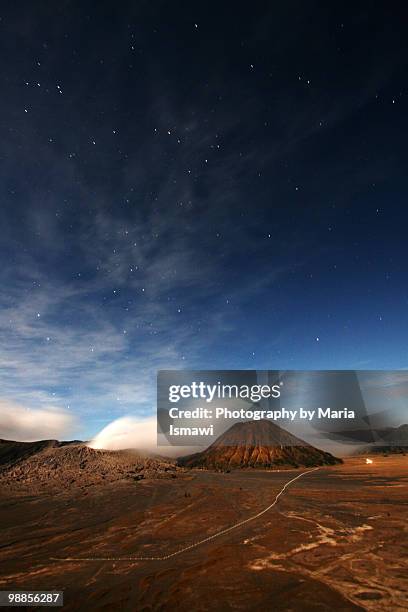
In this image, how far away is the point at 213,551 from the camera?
12492mm

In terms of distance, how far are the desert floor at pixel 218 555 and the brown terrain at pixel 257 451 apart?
55.2 m

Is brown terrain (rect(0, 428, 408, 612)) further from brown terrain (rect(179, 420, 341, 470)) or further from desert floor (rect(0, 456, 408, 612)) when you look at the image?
brown terrain (rect(179, 420, 341, 470))

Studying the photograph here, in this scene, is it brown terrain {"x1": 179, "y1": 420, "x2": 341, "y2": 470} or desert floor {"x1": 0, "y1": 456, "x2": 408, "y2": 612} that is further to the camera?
brown terrain {"x1": 179, "y1": 420, "x2": 341, "y2": 470}

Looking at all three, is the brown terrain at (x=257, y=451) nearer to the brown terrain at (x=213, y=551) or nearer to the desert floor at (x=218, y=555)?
the brown terrain at (x=213, y=551)

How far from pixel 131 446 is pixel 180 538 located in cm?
5572

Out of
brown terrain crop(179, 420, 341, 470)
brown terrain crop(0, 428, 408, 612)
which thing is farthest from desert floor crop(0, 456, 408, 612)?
brown terrain crop(179, 420, 341, 470)

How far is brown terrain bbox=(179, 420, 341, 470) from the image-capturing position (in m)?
74.5

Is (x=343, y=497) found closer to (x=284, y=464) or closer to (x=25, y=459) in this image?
(x=25, y=459)

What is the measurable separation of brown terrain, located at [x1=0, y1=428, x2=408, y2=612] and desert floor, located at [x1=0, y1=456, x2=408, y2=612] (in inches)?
1.5

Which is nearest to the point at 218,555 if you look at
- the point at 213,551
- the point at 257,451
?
the point at 213,551

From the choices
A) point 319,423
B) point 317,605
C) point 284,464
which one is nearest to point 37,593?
point 317,605

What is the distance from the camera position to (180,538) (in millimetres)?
14734

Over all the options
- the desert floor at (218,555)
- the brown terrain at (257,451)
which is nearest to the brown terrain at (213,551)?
the desert floor at (218,555)

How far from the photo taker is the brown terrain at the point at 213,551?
8867 millimetres
